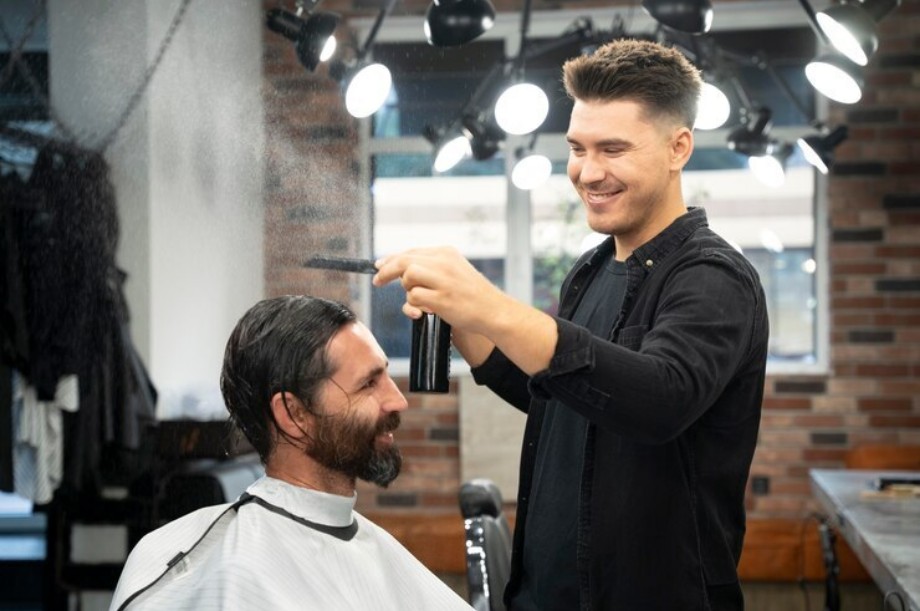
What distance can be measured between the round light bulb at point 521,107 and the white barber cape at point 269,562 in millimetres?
1608

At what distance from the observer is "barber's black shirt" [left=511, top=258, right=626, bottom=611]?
5.42 ft

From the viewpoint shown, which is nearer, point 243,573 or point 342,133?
point 243,573

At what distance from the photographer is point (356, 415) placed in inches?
62.5

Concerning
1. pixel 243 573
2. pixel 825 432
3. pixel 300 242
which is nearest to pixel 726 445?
pixel 243 573

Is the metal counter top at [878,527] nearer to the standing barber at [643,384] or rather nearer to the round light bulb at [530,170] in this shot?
the standing barber at [643,384]

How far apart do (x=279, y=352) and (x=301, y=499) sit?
0.20 metres

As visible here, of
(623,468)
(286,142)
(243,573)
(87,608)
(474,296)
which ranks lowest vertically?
(87,608)

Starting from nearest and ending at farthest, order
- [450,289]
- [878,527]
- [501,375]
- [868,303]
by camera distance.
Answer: [450,289]
[501,375]
[878,527]
[868,303]

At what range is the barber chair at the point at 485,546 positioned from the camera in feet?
7.16

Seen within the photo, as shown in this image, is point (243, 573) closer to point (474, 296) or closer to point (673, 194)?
point (474, 296)

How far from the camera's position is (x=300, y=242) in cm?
237

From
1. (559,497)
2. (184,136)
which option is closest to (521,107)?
(184,136)

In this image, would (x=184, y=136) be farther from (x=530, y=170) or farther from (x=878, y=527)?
(x=878, y=527)

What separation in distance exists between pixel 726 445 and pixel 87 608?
6.64 ft
